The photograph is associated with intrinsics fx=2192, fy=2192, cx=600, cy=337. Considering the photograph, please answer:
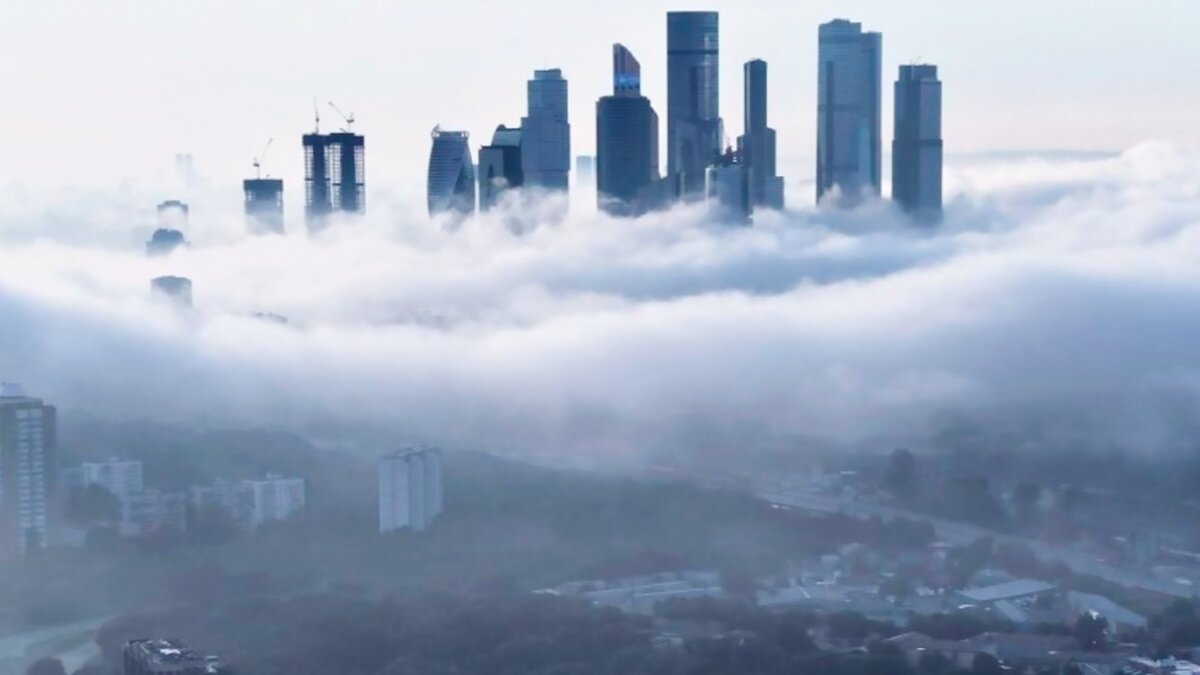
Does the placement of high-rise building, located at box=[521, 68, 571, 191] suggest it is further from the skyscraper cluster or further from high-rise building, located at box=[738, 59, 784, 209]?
high-rise building, located at box=[738, 59, 784, 209]

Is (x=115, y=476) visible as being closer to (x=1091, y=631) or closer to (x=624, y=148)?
(x=1091, y=631)

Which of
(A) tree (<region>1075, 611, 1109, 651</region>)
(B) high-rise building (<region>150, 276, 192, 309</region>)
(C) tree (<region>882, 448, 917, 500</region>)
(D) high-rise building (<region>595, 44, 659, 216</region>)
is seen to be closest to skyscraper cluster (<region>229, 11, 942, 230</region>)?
(D) high-rise building (<region>595, 44, 659, 216</region>)

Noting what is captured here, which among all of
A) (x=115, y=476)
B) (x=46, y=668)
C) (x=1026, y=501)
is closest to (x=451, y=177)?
(x=115, y=476)

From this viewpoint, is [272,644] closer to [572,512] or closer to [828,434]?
[572,512]

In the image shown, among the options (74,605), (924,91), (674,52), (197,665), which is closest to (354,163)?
(674,52)

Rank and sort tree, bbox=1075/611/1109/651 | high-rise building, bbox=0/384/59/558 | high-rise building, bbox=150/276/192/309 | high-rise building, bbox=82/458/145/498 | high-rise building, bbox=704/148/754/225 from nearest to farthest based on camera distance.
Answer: tree, bbox=1075/611/1109/651
high-rise building, bbox=0/384/59/558
high-rise building, bbox=82/458/145/498
high-rise building, bbox=150/276/192/309
high-rise building, bbox=704/148/754/225

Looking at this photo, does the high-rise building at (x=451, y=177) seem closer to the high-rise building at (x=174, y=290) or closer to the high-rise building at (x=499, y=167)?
the high-rise building at (x=499, y=167)

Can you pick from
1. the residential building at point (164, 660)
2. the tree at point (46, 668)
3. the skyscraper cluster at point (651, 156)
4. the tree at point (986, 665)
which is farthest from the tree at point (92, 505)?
the skyscraper cluster at point (651, 156)
